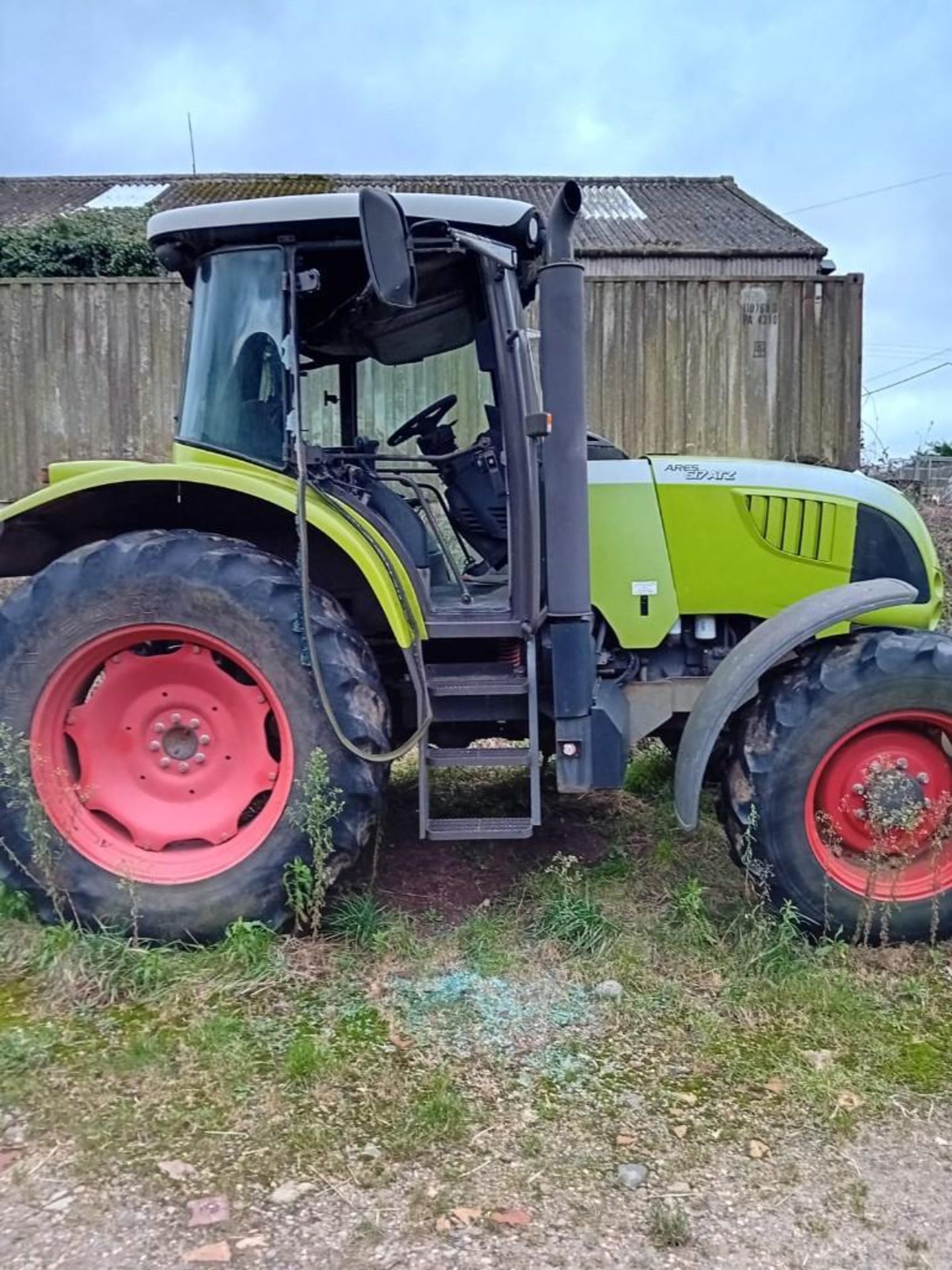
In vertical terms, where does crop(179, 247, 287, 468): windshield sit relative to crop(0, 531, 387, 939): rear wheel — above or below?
above

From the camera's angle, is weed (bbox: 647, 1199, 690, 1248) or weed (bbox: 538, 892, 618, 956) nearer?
weed (bbox: 647, 1199, 690, 1248)

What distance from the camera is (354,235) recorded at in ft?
11.3

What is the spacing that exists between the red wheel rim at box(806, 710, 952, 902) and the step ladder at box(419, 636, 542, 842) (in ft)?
3.08

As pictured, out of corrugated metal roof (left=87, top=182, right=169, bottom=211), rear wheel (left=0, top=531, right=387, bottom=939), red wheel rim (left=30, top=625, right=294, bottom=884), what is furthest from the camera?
corrugated metal roof (left=87, top=182, right=169, bottom=211)

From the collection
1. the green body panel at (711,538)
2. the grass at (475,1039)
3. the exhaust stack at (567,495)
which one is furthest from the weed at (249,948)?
the green body panel at (711,538)

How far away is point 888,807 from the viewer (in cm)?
349

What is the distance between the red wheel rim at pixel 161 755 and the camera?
3414mm

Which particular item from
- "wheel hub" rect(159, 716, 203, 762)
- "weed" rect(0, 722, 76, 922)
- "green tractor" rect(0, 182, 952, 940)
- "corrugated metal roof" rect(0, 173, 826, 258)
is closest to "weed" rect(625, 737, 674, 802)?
"green tractor" rect(0, 182, 952, 940)

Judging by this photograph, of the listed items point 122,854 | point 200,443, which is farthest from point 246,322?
point 122,854

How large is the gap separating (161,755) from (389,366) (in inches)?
65.9

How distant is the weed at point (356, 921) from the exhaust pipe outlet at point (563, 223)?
2222mm

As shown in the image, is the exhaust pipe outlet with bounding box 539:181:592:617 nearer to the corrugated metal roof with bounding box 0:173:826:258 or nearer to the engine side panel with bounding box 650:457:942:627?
the engine side panel with bounding box 650:457:942:627

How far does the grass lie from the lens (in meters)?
2.51

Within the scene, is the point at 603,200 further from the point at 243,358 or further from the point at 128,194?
the point at 243,358
